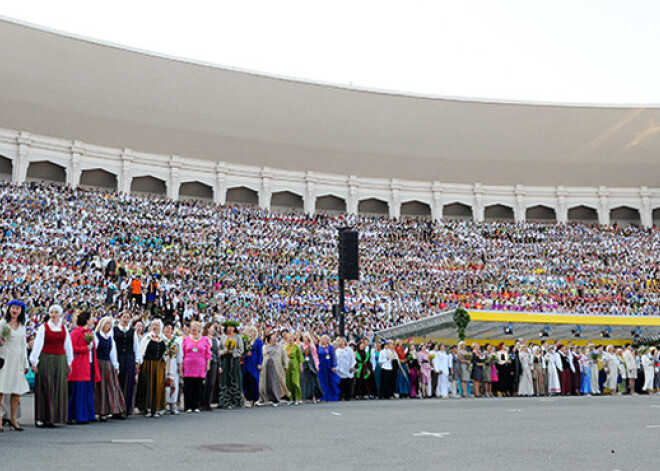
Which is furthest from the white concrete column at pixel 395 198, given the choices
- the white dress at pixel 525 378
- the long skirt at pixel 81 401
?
the long skirt at pixel 81 401

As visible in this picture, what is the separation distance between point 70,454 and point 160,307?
18.8 meters

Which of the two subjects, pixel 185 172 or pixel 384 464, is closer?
pixel 384 464

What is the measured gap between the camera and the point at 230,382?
45.4 feet

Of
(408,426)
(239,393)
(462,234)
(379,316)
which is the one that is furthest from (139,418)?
(462,234)

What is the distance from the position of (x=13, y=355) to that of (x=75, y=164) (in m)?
39.8

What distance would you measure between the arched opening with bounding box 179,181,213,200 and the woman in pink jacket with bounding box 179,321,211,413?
1563 inches

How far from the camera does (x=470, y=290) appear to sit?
35156 millimetres

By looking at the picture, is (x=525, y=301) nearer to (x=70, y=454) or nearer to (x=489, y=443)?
(x=489, y=443)

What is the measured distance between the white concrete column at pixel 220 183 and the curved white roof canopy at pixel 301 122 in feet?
8.06

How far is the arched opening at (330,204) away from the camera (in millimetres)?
55781

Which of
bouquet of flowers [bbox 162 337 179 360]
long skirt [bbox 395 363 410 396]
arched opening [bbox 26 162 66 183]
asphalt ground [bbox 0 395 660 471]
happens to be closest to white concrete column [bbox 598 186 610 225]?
arched opening [bbox 26 162 66 183]

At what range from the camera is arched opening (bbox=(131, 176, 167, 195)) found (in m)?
50.4

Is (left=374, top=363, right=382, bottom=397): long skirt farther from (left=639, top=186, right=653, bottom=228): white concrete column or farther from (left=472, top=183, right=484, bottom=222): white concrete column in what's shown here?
(left=639, top=186, right=653, bottom=228): white concrete column

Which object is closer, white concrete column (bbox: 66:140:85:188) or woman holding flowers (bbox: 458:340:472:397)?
woman holding flowers (bbox: 458:340:472:397)
